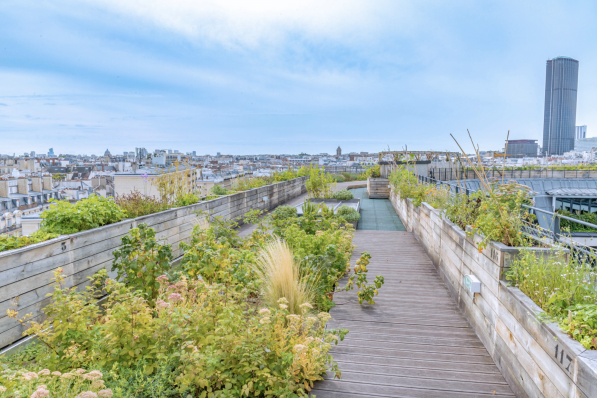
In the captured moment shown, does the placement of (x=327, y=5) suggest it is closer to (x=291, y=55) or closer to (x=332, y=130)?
(x=291, y=55)

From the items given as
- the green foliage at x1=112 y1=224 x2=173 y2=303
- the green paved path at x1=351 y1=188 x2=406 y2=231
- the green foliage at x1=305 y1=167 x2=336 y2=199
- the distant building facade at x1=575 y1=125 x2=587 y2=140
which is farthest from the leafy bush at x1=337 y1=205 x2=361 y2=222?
the distant building facade at x1=575 y1=125 x2=587 y2=140

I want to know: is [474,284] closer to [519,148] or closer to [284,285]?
[284,285]

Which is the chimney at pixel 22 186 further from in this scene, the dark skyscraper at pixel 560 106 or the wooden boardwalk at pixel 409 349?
the dark skyscraper at pixel 560 106

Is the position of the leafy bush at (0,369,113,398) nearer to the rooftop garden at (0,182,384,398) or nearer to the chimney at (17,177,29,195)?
the rooftop garden at (0,182,384,398)

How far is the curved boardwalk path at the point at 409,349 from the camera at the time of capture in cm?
224

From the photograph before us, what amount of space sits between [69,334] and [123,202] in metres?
2.95

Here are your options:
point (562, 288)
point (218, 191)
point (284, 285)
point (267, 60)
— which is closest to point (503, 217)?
point (562, 288)

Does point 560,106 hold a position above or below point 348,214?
above

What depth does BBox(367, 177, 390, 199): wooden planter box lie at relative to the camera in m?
13.5

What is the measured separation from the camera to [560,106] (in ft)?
215

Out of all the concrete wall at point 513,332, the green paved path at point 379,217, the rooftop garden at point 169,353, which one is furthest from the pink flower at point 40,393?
the green paved path at point 379,217

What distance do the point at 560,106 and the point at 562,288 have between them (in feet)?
274

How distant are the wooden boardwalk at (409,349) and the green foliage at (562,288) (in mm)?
708

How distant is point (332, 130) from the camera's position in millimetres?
33625
